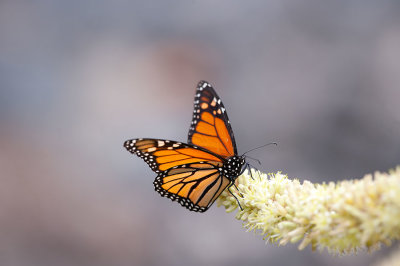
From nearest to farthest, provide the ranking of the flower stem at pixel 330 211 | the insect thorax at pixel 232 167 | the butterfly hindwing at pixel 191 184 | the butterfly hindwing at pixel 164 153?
the flower stem at pixel 330 211
the insect thorax at pixel 232 167
the butterfly hindwing at pixel 164 153
the butterfly hindwing at pixel 191 184

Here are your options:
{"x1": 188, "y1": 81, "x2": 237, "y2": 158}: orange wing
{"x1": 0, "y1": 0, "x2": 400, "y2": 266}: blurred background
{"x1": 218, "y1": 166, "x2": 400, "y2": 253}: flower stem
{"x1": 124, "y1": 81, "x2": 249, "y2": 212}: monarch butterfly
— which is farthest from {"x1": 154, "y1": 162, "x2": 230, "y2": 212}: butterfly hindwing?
{"x1": 0, "y1": 0, "x2": 400, "y2": 266}: blurred background

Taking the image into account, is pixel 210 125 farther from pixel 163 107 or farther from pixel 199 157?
pixel 163 107

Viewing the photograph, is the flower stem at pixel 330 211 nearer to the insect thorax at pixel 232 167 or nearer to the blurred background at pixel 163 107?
the insect thorax at pixel 232 167

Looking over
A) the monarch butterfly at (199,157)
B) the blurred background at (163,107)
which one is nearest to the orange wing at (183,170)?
the monarch butterfly at (199,157)

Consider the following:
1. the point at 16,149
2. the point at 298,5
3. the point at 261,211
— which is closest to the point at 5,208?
the point at 16,149

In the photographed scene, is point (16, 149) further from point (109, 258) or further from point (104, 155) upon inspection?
point (109, 258)

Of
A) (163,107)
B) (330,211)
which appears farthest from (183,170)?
(163,107)
